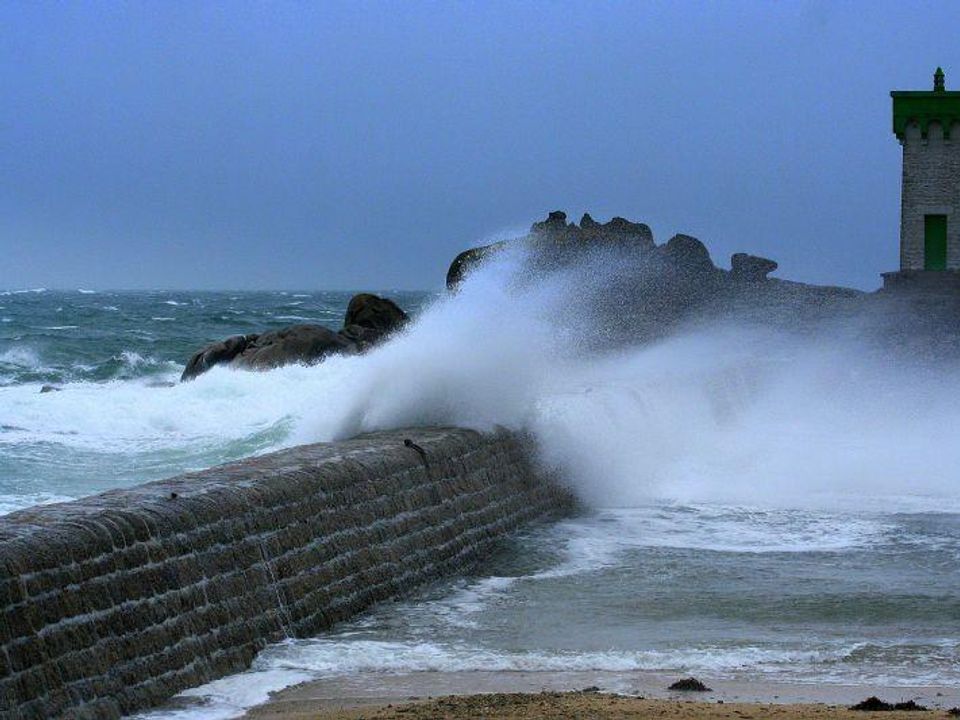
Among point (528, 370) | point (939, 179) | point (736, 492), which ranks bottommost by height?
point (736, 492)

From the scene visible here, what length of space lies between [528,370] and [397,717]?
8.23 m

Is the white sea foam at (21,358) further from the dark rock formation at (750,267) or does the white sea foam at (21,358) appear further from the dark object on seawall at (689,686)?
the dark object on seawall at (689,686)

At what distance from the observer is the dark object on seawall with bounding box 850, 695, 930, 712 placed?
6.57 m

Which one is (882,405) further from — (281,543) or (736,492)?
(281,543)

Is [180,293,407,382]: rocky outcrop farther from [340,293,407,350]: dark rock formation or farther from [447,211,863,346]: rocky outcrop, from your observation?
[447,211,863,346]: rocky outcrop

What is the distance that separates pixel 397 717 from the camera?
6.27 m

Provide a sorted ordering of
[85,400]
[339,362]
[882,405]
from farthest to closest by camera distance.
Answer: [339,362] → [882,405] → [85,400]

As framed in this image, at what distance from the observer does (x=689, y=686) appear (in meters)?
7.15

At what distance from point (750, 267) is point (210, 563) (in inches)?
1359

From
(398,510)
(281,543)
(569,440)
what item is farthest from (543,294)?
(281,543)

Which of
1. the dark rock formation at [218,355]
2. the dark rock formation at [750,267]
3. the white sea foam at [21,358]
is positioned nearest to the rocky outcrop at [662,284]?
the dark rock formation at [750,267]

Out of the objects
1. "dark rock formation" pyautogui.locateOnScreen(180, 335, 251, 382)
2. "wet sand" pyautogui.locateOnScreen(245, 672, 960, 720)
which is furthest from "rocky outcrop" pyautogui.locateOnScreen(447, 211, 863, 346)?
"wet sand" pyautogui.locateOnScreen(245, 672, 960, 720)

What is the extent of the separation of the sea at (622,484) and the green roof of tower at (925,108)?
6393mm

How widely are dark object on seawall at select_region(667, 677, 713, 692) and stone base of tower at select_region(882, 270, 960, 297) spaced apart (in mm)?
25451
